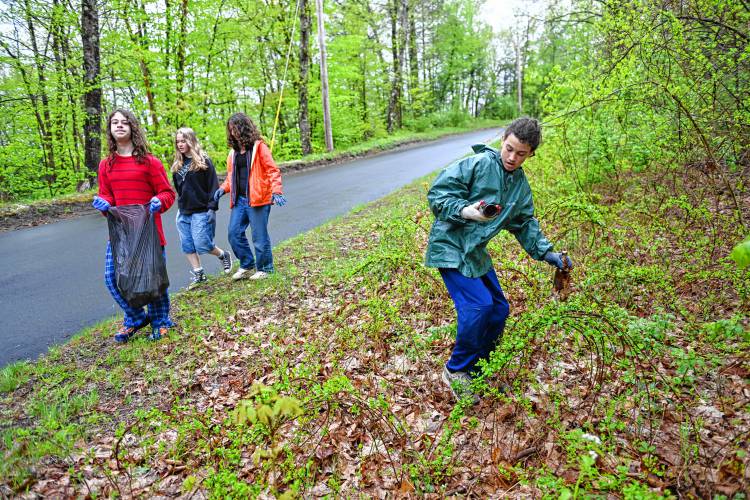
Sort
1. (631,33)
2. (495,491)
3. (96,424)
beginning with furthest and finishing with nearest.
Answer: (631,33)
(96,424)
(495,491)

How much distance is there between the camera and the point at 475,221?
2.76m

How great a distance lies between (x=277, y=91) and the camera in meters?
21.7

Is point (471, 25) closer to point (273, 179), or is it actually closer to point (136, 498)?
point (273, 179)

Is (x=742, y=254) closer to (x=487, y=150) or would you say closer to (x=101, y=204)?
(x=487, y=150)

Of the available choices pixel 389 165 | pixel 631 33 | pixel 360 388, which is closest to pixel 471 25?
pixel 389 165

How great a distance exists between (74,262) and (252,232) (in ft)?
11.2

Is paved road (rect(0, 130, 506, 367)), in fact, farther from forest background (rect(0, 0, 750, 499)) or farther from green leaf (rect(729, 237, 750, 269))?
green leaf (rect(729, 237, 750, 269))

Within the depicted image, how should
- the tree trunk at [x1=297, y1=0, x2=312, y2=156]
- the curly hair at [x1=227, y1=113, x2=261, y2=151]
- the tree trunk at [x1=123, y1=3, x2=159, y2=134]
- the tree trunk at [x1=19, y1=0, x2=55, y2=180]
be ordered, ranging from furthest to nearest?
1. the tree trunk at [x1=297, y1=0, x2=312, y2=156]
2. the tree trunk at [x1=123, y1=3, x2=159, y2=134]
3. the tree trunk at [x1=19, y1=0, x2=55, y2=180]
4. the curly hair at [x1=227, y1=113, x2=261, y2=151]

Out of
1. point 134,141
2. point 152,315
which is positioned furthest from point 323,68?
point 152,315

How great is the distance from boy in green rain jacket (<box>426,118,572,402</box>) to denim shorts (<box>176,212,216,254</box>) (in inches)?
145

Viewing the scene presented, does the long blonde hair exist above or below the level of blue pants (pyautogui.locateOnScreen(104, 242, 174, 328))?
above

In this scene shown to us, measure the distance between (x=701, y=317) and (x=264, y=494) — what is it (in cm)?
376

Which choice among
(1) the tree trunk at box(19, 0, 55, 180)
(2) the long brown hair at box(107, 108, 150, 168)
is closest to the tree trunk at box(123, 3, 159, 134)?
(1) the tree trunk at box(19, 0, 55, 180)

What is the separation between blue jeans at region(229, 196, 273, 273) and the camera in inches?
220
